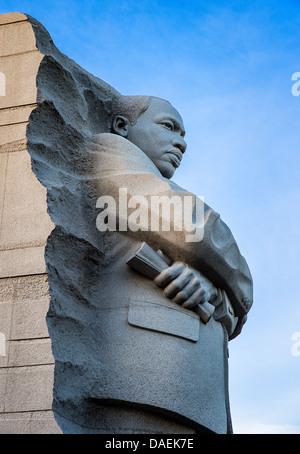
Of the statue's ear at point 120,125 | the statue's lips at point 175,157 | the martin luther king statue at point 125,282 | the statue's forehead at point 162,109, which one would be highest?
the statue's forehead at point 162,109

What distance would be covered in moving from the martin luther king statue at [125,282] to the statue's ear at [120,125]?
346 mm

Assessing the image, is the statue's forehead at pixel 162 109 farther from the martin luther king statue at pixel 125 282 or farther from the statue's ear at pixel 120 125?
the martin luther king statue at pixel 125 282

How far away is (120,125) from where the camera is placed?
20.3ft

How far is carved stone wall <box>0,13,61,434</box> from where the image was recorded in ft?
14.1

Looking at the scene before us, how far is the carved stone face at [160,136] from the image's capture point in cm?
607

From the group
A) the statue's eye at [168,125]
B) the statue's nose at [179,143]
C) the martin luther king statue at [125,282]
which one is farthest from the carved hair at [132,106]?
the martin luther king statue at [125,282]

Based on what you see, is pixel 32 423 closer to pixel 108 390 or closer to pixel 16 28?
pixel 108 390

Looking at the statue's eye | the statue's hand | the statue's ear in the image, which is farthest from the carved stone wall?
the statue's eye

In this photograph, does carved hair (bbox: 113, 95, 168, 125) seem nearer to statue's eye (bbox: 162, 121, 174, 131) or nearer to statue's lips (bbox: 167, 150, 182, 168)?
statue's eye (bbox: 162, 121, 174, 131)

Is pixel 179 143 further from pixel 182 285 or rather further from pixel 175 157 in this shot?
pixel 182 285

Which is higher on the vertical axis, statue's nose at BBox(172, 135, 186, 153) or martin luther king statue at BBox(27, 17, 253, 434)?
statue's nose at BBox(172, 135, 186, 153)

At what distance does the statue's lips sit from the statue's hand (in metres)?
1.33

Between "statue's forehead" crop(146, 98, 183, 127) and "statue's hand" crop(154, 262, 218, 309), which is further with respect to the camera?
"statue's forehead" crop(146, 98, 183, 127)

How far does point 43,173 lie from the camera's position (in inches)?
201
